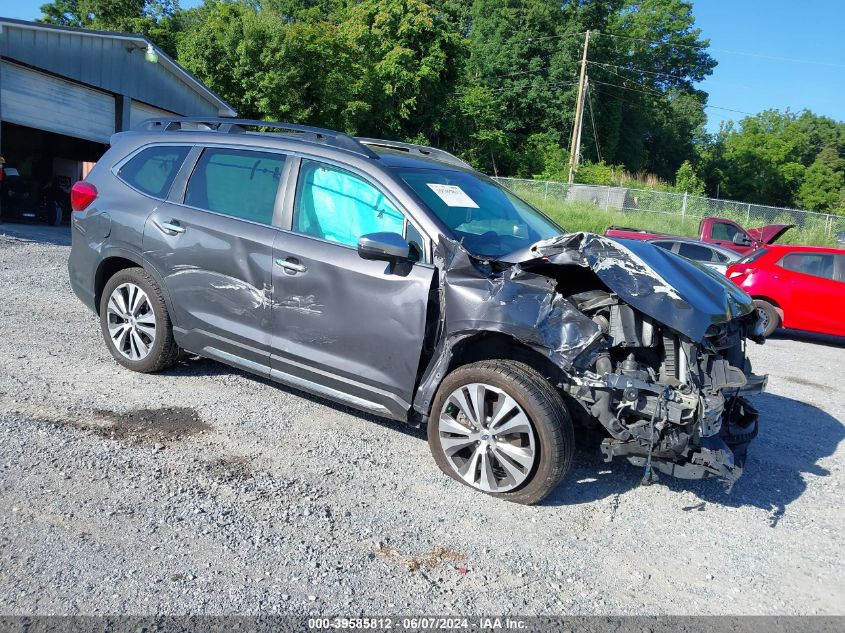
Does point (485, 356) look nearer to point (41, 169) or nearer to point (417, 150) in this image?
point (417, 150)

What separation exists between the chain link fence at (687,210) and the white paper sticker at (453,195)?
22490mm

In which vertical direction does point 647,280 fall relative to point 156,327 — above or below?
A: above

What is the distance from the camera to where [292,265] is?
170 inches

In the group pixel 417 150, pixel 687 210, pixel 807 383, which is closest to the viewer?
pixel 417 150

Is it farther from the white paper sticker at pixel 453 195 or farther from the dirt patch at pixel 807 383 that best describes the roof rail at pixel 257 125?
the dirt patch at pixel 807 383

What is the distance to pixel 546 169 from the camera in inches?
1693

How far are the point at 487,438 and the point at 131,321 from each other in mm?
3074

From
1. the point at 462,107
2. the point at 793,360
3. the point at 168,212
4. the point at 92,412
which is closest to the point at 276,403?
the point at 92,412

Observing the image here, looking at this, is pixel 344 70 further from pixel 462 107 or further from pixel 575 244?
pixel 575 244

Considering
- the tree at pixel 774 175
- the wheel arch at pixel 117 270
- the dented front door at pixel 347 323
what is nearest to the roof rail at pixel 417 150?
the dented front door at pixel 347 323

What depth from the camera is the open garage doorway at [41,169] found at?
1956cm

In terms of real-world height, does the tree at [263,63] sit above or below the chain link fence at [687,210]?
above

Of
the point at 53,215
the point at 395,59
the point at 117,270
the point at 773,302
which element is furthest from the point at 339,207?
the point at 395,59

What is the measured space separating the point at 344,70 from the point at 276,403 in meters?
29.7
